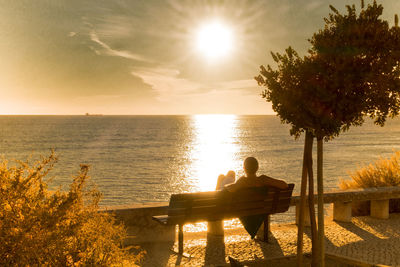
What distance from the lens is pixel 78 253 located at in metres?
3.04

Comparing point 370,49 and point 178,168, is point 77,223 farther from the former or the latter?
point 178,168

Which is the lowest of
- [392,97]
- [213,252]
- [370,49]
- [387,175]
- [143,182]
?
[143,182]

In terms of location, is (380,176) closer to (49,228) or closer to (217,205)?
(217,205)

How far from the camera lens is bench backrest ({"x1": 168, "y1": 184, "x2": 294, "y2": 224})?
5227mm

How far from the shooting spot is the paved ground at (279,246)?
5.35 m

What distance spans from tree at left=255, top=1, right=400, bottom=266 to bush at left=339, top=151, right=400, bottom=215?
5.66 meters

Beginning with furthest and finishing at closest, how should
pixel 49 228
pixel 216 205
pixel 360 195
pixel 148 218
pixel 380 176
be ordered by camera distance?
pixel 380 176 → pixel 360 195 → pixel 148 218 → pixel 216 205 → pixel 49 228

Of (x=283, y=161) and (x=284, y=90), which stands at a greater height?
(x=284, y=90)

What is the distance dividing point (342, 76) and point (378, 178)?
21.6 feet

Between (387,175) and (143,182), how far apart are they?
101ft

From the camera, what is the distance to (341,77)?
3525 mm

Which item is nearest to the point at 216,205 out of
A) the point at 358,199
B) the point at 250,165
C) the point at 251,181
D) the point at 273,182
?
the point at 251,181

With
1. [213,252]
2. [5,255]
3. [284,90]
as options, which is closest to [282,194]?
[213,252]

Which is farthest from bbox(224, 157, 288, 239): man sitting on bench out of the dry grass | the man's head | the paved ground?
the dry grass
